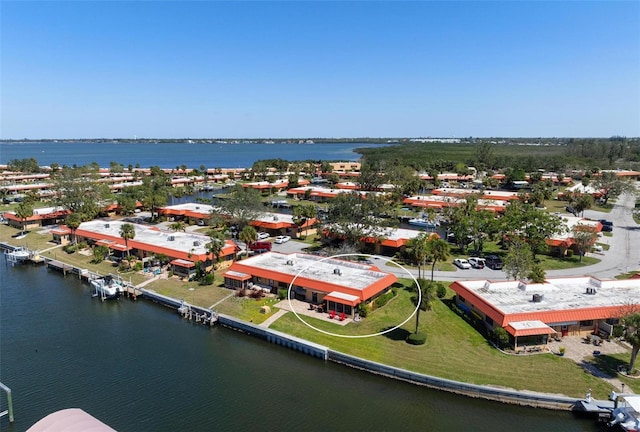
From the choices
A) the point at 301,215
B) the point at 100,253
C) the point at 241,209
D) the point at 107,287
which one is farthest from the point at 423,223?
the point at 107,287

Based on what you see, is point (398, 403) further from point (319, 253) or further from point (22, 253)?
point (22, 253)

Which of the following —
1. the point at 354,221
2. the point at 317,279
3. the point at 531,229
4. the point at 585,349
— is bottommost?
the point at 585,349

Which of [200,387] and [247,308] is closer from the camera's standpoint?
[200,387]

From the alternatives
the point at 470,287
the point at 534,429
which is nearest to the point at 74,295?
the point at 470,287

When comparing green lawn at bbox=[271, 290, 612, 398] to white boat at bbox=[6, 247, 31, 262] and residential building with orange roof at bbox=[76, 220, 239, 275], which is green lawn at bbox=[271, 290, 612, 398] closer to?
residential building with orange roof at bbox=[76, 220, 239, 275]

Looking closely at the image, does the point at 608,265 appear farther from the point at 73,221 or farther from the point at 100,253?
the point at 73,221

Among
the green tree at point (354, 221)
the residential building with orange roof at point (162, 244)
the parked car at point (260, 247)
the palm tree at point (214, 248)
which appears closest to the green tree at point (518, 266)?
the green tree at point (354, 221)

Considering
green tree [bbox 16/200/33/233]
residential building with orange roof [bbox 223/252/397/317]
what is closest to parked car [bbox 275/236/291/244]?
residential building with orange roof [bbox 223/252/397/317]
